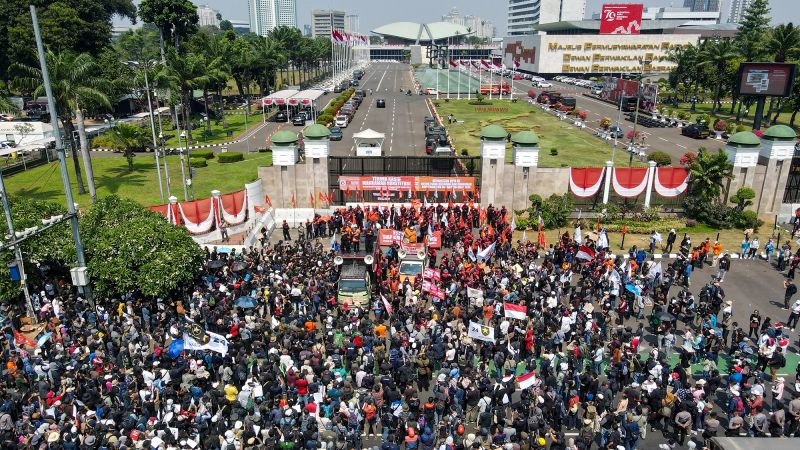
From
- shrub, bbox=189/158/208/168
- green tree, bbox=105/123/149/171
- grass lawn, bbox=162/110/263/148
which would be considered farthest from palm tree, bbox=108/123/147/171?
grass lawn, bbox=162/110/263/148

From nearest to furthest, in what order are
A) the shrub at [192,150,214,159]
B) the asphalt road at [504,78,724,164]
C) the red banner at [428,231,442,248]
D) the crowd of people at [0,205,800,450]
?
the crowd of people at [0,205,800,450] < the red banner at [428,231,442,248] < the shrub at [192,150,214,159] < the asphalt road at [504,78,724,164]

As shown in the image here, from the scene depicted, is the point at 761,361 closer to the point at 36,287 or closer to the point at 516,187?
the point at 516,187

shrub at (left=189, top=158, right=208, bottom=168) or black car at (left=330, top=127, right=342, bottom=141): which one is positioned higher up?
black car at (left=330, top=127, right=342, bottom=141)

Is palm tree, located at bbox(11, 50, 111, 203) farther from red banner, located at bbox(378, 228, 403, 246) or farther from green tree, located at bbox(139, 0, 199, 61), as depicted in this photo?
green tree, located at bbox(139, 0, 199, 61)

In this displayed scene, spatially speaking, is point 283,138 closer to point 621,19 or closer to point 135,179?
point 135,179

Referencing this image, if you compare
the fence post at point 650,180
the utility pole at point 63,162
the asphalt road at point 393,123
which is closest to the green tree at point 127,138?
the asphalt road at point 393,123

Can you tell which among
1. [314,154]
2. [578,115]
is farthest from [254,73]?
[314,154]

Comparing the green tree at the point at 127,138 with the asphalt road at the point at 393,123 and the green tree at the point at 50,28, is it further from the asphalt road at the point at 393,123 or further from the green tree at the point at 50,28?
the green tree at the point at 50,28
